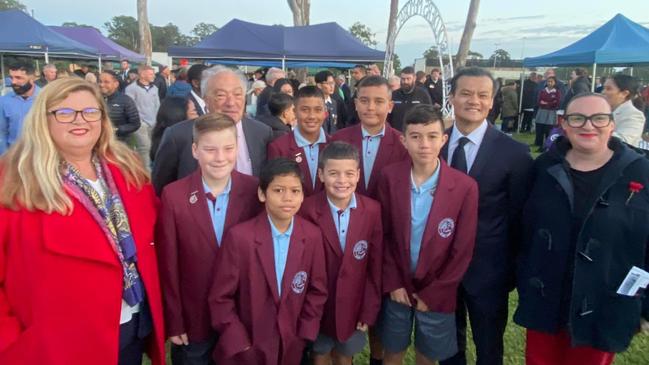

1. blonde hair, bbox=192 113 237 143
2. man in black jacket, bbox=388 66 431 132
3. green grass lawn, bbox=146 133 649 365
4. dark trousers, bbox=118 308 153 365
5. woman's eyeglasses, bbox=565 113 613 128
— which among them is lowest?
green grass lawn, bbox=146 133 649 365

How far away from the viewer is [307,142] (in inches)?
128

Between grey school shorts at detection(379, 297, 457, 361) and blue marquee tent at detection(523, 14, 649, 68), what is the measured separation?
1116 centimetres

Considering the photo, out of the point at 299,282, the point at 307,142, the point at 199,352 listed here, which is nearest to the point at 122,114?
the point at 307,142

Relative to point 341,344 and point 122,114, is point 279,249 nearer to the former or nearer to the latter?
point 341,344

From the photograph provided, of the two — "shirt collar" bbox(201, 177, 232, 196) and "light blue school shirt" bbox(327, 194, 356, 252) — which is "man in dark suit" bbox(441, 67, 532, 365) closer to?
"light blue school shirt" bbox(327, 194, 356, 252)

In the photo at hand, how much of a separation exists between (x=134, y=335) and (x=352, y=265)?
1.13 meters

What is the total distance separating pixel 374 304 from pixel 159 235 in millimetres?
1221

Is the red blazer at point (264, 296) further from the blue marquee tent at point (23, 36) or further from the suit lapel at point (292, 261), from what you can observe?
the blue marquee tent at point (23, 36)

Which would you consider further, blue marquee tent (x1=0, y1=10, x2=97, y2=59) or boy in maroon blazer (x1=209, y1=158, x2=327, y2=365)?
blue marquee tent (x1=0, y1=10, x2=97, y2=59)

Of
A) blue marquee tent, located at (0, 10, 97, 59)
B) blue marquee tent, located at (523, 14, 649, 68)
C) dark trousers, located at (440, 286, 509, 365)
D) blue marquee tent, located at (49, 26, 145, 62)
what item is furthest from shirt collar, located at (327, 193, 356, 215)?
blue marquee tent, located at (49, 26, 145, 62)

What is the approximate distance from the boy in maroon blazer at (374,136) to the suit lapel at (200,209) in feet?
3.33

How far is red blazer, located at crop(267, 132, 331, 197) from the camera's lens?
10.4 ft

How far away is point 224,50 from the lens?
11.5 metres

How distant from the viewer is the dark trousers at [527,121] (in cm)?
1684
